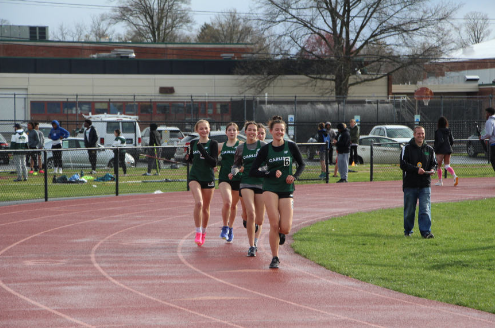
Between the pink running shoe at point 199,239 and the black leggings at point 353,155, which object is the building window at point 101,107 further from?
the pink running shoe at point 199,239

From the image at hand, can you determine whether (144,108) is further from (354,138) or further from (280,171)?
(280,171)

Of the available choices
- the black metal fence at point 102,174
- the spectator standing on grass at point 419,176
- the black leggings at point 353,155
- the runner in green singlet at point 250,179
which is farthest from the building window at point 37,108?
the runner in green singlet at point 250,179

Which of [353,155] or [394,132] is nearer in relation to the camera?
[353,155]

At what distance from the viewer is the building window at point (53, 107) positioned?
4284 centimetres

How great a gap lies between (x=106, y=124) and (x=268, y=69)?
18037 mm

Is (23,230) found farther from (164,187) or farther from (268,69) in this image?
(268,69)

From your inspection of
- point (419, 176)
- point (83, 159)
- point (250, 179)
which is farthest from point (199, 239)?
point (83, 159)

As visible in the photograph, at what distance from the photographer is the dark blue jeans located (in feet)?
37.8

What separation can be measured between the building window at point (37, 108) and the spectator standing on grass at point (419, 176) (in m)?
34.9

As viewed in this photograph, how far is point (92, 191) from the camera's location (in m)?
19.7

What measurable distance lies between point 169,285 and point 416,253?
150 inches

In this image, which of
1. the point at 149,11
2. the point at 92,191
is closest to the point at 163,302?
the point at 92,191

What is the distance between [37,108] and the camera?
43.2 m

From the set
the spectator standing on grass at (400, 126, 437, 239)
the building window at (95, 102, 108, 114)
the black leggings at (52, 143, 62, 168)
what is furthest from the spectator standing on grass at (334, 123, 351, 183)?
the building window at (95, 102, 108, 114)
